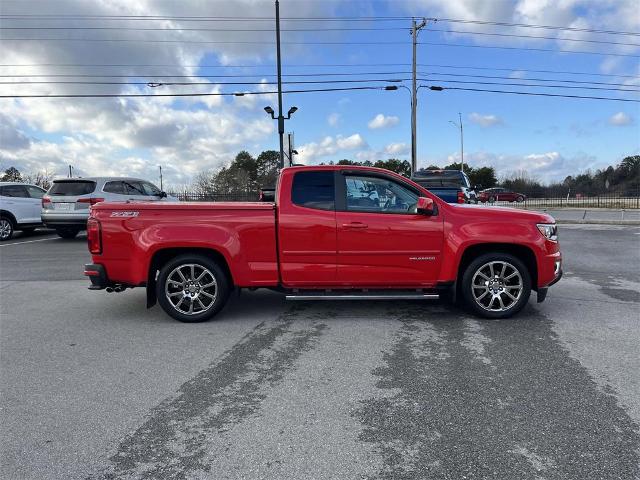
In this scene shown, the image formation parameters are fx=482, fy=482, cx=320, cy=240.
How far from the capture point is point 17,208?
15039 mm

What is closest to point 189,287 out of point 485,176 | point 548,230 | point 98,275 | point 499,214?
point 98,275

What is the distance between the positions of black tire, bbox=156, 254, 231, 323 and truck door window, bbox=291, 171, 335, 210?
126 cm

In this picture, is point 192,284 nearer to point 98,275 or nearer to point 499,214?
point 98,275

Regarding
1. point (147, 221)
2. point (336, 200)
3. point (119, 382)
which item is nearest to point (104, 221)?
point (147, 221)

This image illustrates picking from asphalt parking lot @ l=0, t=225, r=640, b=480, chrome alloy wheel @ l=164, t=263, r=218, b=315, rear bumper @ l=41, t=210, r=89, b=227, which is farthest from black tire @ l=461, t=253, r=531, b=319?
rear bumper @ l=41, t=210, r=89, b=227

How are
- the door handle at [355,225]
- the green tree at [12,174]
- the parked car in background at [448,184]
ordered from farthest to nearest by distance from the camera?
the green tree at [12,174] → the parked car in background at [448,184] → the door handle at [355,225]

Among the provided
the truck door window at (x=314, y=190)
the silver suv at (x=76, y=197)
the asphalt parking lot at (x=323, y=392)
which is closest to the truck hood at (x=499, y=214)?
the asphalt parking lot at (x=323, y=392)

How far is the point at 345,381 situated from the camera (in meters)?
3.98

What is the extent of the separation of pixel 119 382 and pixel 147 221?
217 centimetres

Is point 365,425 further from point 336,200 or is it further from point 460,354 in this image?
point 336,200

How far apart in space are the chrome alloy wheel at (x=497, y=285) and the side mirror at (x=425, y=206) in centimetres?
94

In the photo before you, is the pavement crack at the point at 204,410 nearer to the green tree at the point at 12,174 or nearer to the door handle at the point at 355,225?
the door handle at the point at 355,225

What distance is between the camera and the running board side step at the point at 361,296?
5.62 m

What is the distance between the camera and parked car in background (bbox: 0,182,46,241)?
583 inches
